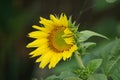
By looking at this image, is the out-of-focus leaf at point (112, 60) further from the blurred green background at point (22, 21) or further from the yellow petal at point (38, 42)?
the blurred green background at point (22, 21)

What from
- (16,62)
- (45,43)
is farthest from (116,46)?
(16,62)

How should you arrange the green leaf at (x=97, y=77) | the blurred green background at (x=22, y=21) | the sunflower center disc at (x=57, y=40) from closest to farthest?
the green leaf at (x=97, y=77) → the sunflower center disc at (x=57, y=40) → the blurred green background at (x=22, y=21)

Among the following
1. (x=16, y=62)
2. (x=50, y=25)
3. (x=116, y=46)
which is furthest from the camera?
(x=16, y=62)

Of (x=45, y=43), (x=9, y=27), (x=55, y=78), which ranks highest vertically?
(x=9, y=27)

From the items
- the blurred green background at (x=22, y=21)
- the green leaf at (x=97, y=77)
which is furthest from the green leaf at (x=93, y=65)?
the blurred green background at (x=22, y=21)

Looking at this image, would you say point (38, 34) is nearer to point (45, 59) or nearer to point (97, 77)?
point (45, 59)

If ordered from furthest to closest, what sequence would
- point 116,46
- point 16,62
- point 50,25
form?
point 16,62 → point 116,46 → point 50,25

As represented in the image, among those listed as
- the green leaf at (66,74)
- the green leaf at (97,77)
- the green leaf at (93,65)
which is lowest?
the green leaf at (97,77)

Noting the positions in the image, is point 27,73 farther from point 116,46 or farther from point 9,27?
point 116,46

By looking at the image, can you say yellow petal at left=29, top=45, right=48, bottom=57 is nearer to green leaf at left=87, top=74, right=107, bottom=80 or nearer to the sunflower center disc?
the sunflower center disc
